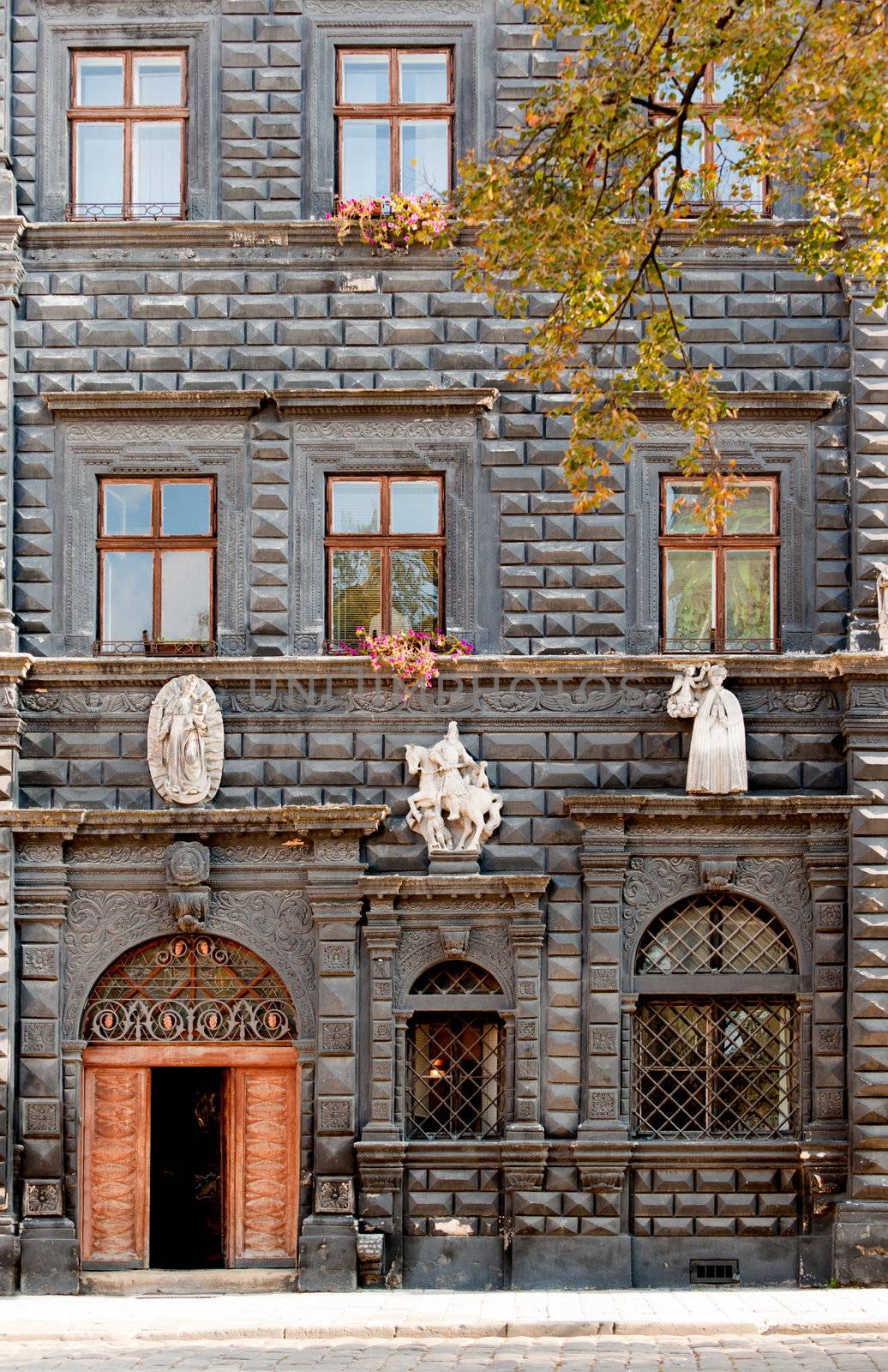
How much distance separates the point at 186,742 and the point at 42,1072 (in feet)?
9.98

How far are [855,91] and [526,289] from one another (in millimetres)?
5774

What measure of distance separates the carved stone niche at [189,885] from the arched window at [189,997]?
30 centimetres

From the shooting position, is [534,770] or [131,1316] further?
[534,770]

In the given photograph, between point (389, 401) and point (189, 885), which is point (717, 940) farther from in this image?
point (389, 401)

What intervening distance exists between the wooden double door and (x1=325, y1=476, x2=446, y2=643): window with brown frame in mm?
3920

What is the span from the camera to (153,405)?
1756 cm

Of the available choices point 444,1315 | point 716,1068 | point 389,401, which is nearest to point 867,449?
point 389,401

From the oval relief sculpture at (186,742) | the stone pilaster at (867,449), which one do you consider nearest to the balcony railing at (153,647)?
the oval relief sculpture at (186,742)

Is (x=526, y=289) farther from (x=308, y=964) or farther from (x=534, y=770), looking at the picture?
(x=308, y=964)

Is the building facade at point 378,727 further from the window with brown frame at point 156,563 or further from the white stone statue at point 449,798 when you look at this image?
the white stone statue at point 449,798

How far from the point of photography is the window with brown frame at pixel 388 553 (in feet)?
58.0

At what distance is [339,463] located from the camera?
695 inches

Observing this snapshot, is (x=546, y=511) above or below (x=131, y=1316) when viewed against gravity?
above

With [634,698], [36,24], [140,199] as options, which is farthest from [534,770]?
[36,24]
